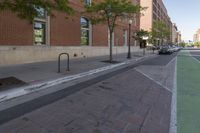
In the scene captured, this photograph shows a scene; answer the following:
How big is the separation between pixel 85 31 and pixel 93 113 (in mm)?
25907

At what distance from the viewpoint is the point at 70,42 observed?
1115 inches

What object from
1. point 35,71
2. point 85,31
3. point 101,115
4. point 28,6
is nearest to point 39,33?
point 35,71

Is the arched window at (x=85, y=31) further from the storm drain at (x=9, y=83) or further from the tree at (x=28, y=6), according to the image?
the storm drain at (x=9, y=83)

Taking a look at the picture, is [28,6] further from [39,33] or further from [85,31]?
[85,31]

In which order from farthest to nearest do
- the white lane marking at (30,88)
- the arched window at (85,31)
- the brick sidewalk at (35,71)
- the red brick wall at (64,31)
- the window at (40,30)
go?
the arched window at (85,31), the red brick wall at (64,31), the window at (40,30), the brick sidewalk at (35,71), the white lane marking at (30,88)

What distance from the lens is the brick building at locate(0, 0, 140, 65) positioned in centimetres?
1923

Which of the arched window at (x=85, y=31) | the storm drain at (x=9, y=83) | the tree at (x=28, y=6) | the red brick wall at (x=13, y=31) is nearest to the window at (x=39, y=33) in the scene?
the red brick wall at (x=13, y=31)

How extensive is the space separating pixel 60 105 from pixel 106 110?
4.29 feet

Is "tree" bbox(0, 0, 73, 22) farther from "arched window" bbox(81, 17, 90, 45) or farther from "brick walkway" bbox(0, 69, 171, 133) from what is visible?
"arched window" bbox(81, 17, 90, 45)

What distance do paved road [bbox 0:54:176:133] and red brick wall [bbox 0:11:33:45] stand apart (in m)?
9.92

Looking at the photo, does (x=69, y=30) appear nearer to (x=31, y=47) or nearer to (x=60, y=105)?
(x=31, y=47)

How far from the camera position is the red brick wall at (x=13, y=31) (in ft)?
62.2

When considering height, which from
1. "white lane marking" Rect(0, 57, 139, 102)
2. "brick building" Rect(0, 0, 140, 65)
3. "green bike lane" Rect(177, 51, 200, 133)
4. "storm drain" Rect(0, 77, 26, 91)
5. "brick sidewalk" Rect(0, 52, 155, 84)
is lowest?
"green bike lane" Rect(177, 51, 200, 133)

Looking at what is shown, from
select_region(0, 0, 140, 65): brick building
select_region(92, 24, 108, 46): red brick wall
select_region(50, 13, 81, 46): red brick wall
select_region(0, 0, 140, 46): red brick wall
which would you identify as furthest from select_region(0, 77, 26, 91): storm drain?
select_region(92, 24, 108, 46): red brick wall
